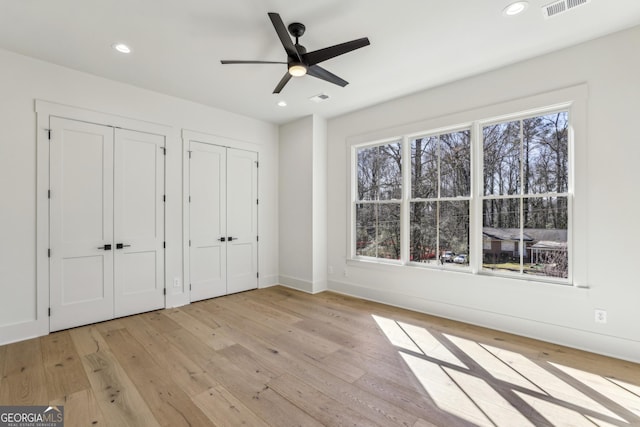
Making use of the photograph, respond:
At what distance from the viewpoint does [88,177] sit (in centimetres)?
350

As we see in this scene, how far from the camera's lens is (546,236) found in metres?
3.14

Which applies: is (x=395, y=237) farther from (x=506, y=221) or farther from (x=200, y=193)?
(x=200, y=193)

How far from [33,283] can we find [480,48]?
17.8ft

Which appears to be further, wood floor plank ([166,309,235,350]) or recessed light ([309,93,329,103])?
recessed light ([309,93,329,103])

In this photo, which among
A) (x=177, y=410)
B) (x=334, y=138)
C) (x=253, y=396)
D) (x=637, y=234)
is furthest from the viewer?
(x=334, y=138)

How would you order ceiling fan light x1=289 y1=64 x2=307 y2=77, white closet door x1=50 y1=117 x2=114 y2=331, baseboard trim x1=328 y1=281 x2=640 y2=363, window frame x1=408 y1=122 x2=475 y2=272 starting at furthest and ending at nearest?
window frame x1=408 y1=122 x2=475 y2=272, white closet door x1=50 y1=117 x2=114 y2=331, baseboard trim x1=328 y1=281 x2=640 y2=363, ceiling fan light x1=289 y1=64 x2=307 y2=77

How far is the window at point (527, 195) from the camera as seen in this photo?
3076 millimetres

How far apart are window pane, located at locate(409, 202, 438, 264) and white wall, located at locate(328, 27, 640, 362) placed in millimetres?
373

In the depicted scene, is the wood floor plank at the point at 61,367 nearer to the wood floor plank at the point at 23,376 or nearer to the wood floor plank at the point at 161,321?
the wood floor plank at the point at 23,376

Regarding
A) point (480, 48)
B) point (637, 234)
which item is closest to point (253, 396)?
point (637, 234)

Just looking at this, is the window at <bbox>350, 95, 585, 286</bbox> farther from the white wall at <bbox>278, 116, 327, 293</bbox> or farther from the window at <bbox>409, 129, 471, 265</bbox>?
the white wall at <bbox>278, 116, 327, 293</bbox>

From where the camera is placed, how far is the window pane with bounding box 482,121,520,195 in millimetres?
3350

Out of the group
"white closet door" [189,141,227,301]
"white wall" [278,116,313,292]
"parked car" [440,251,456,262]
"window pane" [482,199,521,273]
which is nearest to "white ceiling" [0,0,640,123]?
"white closet door" [189,141,227,301]

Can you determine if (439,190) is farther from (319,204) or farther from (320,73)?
(320,73)
